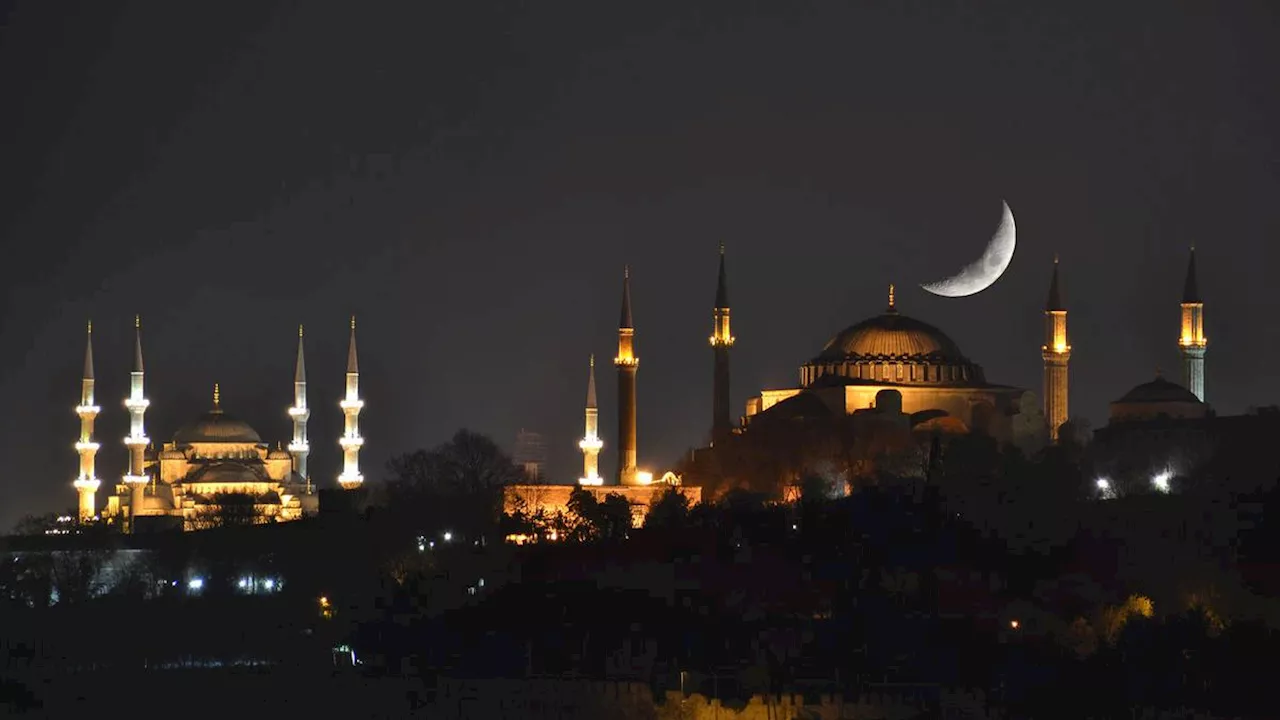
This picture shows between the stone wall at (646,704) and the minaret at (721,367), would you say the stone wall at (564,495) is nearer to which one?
the minaret at (721,367)

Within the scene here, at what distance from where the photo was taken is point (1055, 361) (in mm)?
91812

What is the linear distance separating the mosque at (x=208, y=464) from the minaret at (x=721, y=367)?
14701 millimetres

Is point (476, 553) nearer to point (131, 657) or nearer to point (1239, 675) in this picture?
point (131, 657)

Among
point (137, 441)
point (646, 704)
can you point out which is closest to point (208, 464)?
point (137, 441)

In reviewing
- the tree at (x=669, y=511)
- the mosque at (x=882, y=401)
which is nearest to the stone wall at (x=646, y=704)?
the tree at (x=669, y=511)

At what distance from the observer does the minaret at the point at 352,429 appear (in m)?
110

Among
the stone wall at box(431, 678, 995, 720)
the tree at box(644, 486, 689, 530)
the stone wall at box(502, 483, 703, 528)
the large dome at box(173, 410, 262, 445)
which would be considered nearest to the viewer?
the stone wall at box(431, 678, 995, 720)

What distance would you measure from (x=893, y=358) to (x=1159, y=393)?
7849mm

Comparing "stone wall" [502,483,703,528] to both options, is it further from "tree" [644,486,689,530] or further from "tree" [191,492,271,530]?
"tree" [191,492,271,530]

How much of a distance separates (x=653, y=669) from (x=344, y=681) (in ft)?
18.6

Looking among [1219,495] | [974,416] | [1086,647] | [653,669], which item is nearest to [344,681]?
[653,669]

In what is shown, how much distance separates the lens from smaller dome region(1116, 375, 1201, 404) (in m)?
90.0

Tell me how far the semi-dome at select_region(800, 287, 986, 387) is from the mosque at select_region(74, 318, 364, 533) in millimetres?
15612

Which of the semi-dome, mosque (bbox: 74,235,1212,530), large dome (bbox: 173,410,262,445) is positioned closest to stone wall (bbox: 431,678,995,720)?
mosque (bbox: 74,235,1212,530)
